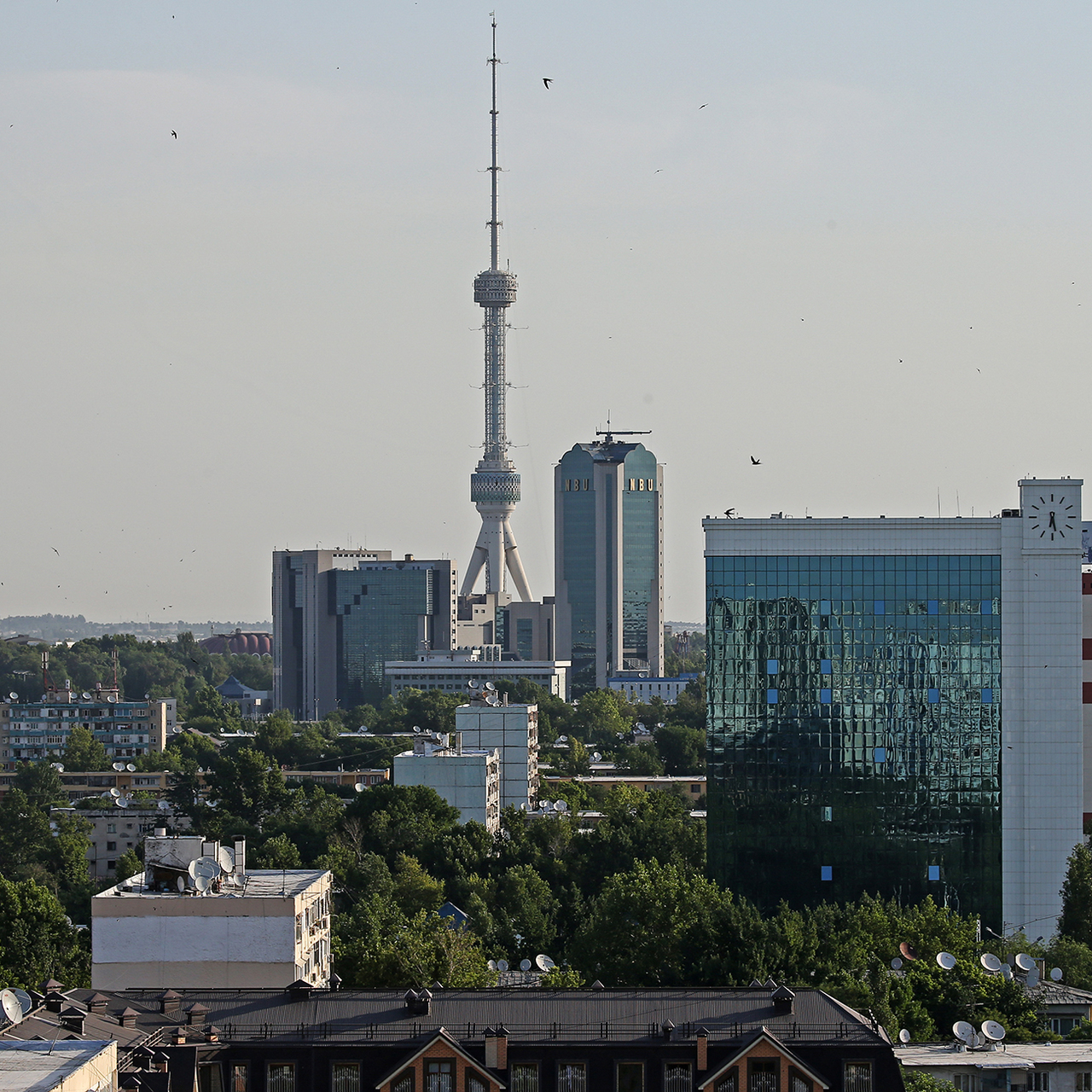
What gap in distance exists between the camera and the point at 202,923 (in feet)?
222

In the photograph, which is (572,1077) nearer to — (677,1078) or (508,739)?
(677,1078)

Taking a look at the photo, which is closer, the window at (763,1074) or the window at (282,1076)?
the window at (763,1074)

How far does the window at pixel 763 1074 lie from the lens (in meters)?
48.7

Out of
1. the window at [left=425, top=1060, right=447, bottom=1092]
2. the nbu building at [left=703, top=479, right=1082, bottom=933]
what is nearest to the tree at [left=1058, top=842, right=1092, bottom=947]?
the nbu building at [left=703, top=479, right=1082, bottom=933]

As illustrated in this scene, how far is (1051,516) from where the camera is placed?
334ft

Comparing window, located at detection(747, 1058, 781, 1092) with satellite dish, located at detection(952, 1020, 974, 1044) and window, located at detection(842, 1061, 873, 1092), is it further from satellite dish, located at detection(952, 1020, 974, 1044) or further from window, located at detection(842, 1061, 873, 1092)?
satellite dish, located at detection(952, 1020, 974, 1044)

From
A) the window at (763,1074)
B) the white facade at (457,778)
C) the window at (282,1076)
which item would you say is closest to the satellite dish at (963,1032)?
the window at (763,1074)

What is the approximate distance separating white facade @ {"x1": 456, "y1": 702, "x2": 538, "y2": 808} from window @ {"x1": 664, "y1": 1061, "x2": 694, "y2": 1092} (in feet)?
343

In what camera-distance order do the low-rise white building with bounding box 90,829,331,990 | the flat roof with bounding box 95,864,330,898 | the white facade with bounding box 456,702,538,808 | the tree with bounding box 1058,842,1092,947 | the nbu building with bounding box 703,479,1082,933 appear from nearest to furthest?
the low-rise white building with bounding box 90,829,331,990
the flat roof with bounding box 95,864,330,898
the tree with bounding box 1058,842,1092,947
the nbu building with bounding box 703,479,1082,933
the white facade with bounding box 456,702,538,808

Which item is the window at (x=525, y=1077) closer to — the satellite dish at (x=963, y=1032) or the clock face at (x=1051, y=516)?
the satellite dish at (x=963, y=1032)

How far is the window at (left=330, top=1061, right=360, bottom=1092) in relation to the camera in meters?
48.9

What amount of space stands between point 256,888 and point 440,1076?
77.1 ft

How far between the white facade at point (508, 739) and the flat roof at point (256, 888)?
260ft

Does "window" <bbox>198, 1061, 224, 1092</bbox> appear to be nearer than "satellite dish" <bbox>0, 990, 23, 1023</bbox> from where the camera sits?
No
